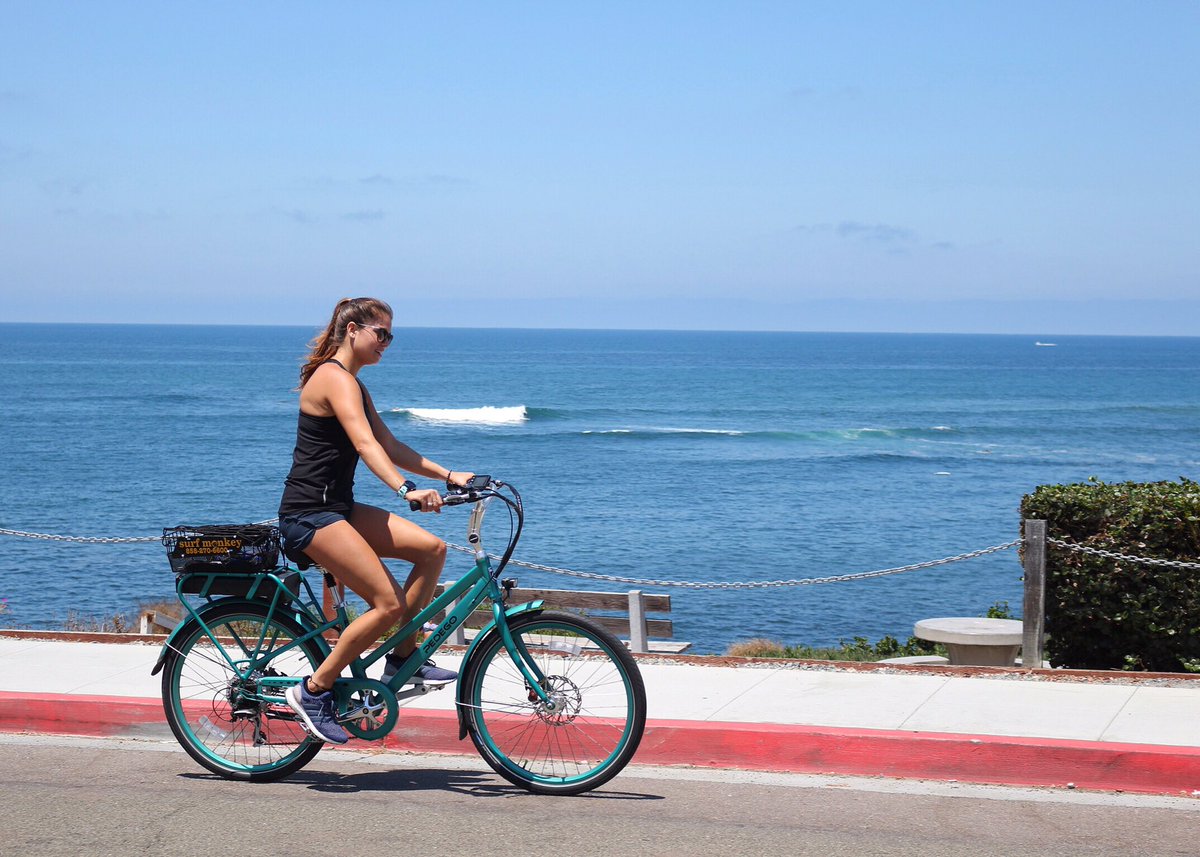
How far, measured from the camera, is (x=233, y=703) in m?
5.77

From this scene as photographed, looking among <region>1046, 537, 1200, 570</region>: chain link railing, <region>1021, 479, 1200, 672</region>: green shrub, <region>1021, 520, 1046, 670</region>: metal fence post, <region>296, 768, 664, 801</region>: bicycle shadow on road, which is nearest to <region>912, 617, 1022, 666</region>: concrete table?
<region>1021, 479, 1200, 672</region>: green shrub

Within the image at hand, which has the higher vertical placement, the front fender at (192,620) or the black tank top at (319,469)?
the black tank top at (319,469)

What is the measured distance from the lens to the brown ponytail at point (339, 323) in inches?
220

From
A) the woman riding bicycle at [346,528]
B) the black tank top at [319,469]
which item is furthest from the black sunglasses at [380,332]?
the black tank top at [319,469]

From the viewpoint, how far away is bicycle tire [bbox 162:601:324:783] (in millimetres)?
5676

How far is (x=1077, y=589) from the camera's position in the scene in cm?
822

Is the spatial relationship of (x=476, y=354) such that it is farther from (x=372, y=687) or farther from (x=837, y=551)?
(x=372, y=687)

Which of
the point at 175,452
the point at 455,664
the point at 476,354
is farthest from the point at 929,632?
the point at 476,354

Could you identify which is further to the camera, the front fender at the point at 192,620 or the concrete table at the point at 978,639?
the concrete table at the point at 978,639

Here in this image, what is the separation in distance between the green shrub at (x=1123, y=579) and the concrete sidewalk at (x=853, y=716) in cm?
68

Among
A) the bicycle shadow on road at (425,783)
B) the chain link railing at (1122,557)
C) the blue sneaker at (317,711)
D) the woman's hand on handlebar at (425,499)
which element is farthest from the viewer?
the chain link railing at (1122,557)

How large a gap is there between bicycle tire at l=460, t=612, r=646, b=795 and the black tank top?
86 cm

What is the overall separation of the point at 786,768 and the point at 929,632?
166 inches

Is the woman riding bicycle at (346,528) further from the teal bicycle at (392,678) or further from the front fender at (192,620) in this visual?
the front fender at (192,620)
